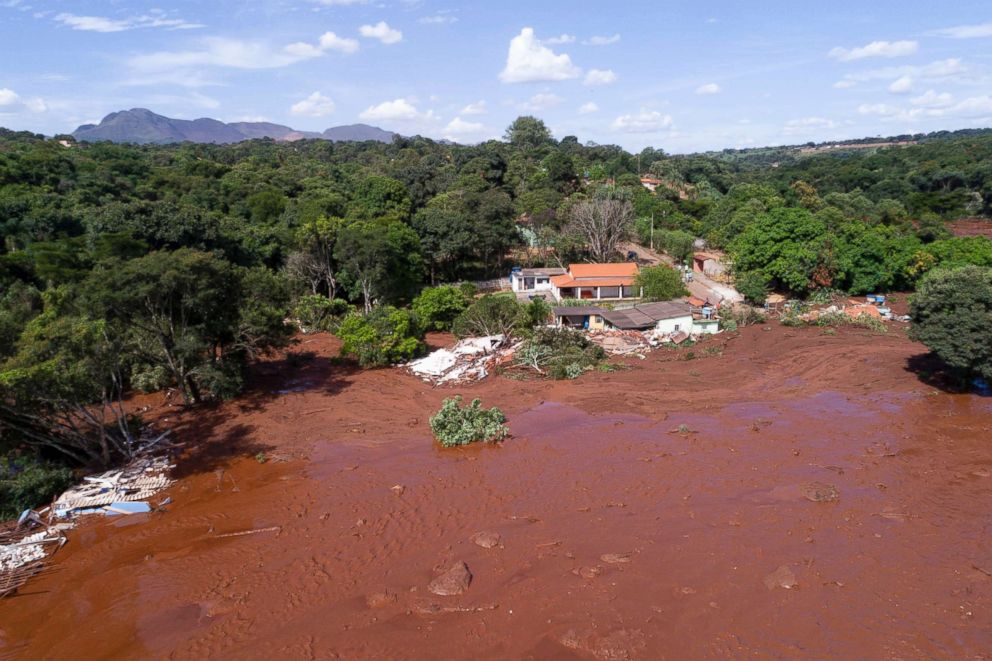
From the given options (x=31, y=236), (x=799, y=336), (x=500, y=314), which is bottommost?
(x=799, y=336)

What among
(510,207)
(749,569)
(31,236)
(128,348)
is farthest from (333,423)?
(510,207)

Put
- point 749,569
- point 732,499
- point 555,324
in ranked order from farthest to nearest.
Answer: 1. point 555,324
2. point 732,499
3. point 749,569

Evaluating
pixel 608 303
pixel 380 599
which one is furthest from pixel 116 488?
pixel 608 303

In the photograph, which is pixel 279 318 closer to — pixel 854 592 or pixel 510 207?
pixel 854 592

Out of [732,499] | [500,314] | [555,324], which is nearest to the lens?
[732,499]

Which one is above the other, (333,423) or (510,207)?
(510,207)

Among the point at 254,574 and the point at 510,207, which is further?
the point at 510,207

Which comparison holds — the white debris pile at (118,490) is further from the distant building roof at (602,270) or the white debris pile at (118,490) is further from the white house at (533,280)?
the distant building roof at (602,270)
